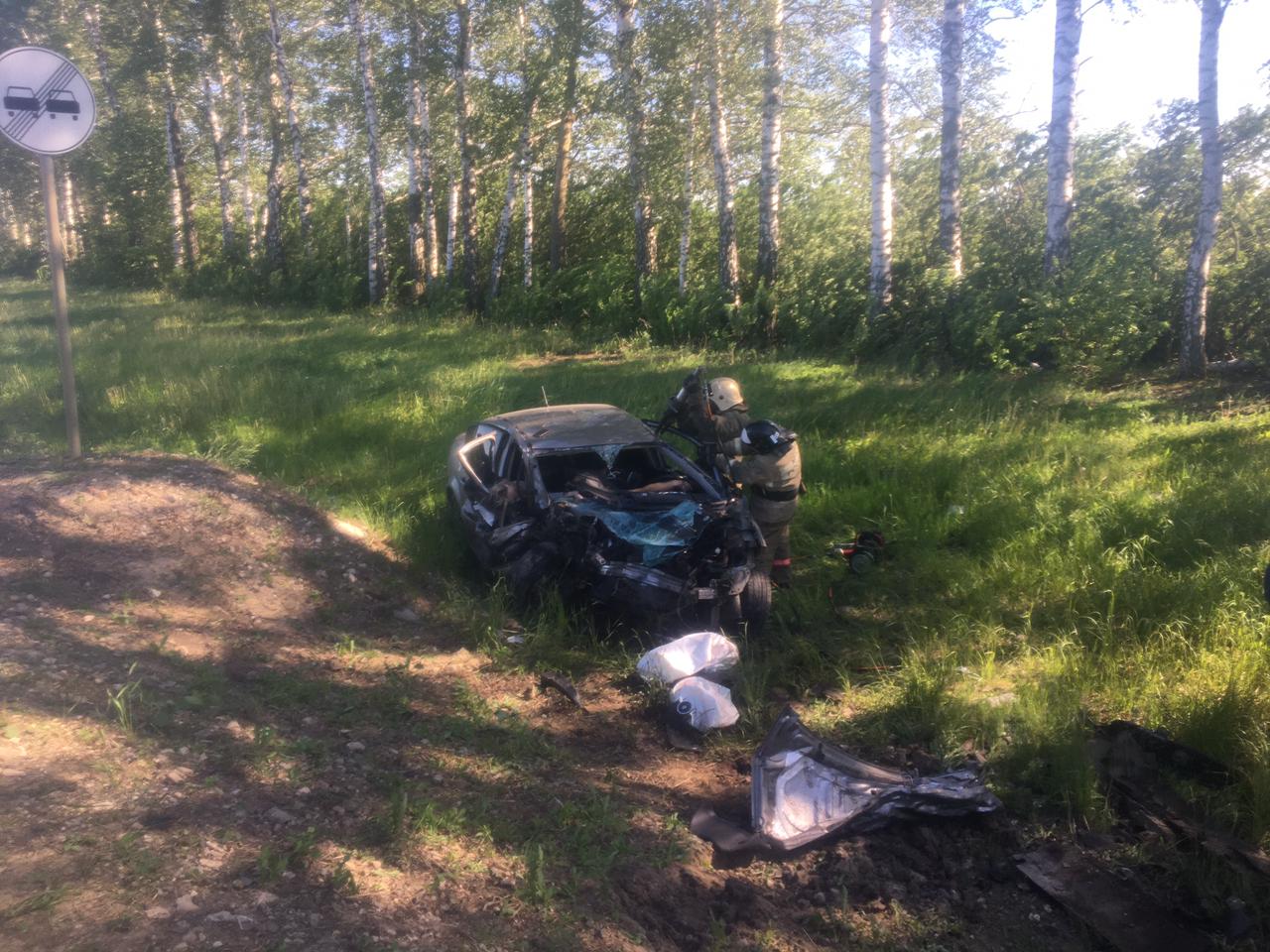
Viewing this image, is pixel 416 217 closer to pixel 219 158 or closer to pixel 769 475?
pixel 219 158

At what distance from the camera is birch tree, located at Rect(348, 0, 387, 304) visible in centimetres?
2109

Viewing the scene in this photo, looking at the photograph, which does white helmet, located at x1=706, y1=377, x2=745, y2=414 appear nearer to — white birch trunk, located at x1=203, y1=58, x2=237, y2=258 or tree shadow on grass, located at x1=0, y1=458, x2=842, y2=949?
tree shadow on grass, located at x1=0, y1=458, x2=842, y2=949

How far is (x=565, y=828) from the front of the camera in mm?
3725

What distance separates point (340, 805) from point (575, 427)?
161 inches

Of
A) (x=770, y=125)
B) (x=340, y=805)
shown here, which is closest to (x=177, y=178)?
(x=770, y=125)

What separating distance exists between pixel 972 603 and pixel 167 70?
1173 inches

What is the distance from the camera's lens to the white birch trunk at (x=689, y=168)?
18.4 m

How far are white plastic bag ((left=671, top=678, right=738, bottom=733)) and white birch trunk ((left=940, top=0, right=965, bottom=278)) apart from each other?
34.2 feet

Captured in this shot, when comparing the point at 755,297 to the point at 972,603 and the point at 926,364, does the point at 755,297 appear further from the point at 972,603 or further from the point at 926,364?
the point at 972,603

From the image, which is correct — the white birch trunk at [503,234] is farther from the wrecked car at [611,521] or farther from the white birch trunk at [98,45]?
the white birch trunk at [98,45]

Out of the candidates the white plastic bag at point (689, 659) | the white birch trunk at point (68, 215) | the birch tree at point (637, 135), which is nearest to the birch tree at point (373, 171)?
the birch tree at point (637, 135)

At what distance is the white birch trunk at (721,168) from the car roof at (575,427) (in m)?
9.54

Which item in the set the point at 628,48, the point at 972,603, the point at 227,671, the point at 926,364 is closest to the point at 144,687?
the point at 227,671

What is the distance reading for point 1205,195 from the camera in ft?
38.1
